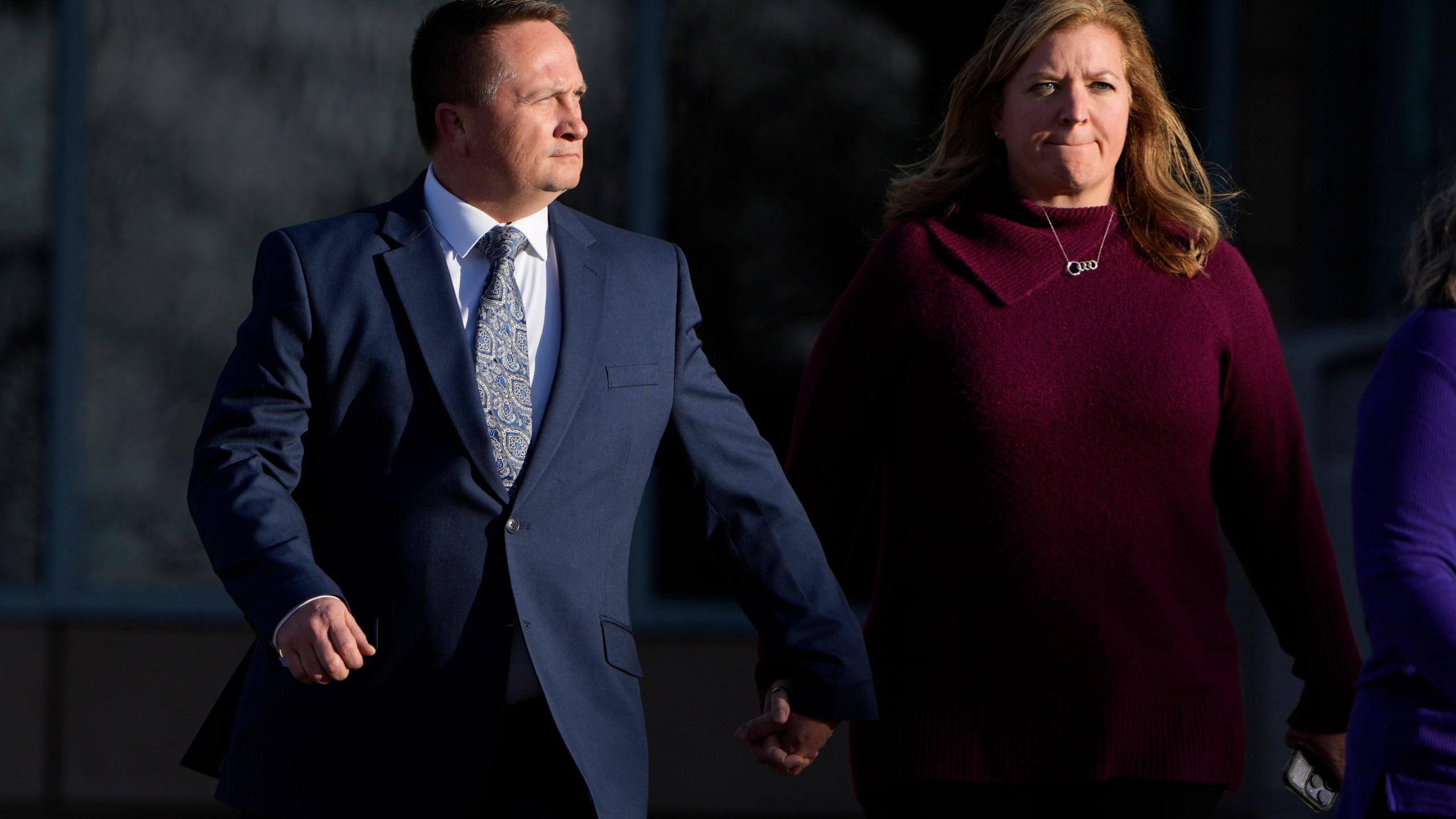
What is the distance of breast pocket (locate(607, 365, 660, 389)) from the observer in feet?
8.27

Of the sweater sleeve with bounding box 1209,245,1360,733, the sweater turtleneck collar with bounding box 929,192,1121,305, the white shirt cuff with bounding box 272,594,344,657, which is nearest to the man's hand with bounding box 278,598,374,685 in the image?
the white shirt cuff with bounding box 272,594,344,657

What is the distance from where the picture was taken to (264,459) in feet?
7.55

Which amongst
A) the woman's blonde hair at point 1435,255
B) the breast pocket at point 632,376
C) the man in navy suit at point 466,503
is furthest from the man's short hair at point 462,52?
the woman's blonde hair at point 1435,255

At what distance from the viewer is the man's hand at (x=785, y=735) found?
102 inches

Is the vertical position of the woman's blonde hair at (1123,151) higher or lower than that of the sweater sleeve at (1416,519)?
higher

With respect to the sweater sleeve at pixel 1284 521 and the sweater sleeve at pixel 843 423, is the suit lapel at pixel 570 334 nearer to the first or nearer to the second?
the sweater sleeve at pixel 843 423

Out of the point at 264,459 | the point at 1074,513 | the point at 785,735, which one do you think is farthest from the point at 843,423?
the point at 264,459

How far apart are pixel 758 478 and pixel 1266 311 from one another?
0.96m

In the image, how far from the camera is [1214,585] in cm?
266

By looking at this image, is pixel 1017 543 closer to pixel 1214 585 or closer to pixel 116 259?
pixel 1214 585

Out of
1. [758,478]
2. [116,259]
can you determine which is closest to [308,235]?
[758,478]

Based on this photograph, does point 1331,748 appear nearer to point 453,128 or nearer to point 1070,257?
point 1070,257

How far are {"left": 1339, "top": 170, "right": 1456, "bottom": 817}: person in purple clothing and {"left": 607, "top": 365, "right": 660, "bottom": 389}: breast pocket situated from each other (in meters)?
1.07

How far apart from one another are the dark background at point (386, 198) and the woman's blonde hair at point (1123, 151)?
9.04 feet
